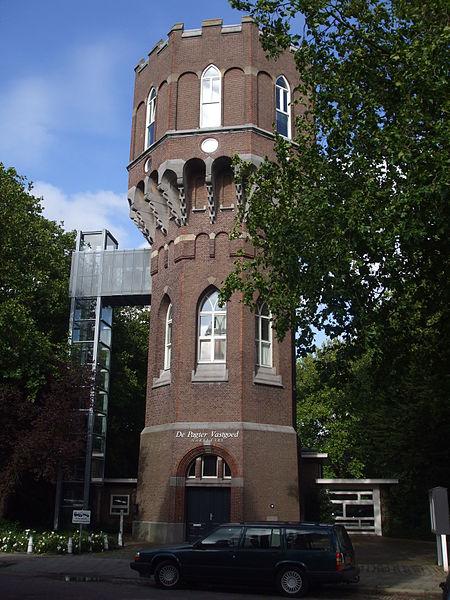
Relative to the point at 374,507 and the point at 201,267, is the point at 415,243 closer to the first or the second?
the point at 201,267

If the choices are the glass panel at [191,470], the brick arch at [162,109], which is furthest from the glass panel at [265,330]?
the brick arch at [162,109]

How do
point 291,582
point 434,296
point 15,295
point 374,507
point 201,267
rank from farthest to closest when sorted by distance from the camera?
point 374,507 → point 15,295 → point 201,267 → point 434,296 → point 291,582

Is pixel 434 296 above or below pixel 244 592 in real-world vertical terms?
above

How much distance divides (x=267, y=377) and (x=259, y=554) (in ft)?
36.0

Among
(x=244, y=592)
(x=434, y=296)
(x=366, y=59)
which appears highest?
(x=366, y=59)

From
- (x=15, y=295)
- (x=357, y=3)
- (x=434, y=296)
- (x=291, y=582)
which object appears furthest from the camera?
(x=15, y=295)

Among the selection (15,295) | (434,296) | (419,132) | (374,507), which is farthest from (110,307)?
(419,132)

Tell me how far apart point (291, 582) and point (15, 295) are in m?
19.1

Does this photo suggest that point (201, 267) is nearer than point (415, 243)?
No

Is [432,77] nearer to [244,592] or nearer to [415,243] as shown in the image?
[415,243]

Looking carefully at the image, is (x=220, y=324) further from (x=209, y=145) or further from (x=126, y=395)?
(x=126, y=395)

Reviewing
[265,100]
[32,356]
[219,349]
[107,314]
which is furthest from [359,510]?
[265,100]

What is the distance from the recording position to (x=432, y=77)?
560 inches

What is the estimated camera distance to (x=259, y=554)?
47.4 ft
